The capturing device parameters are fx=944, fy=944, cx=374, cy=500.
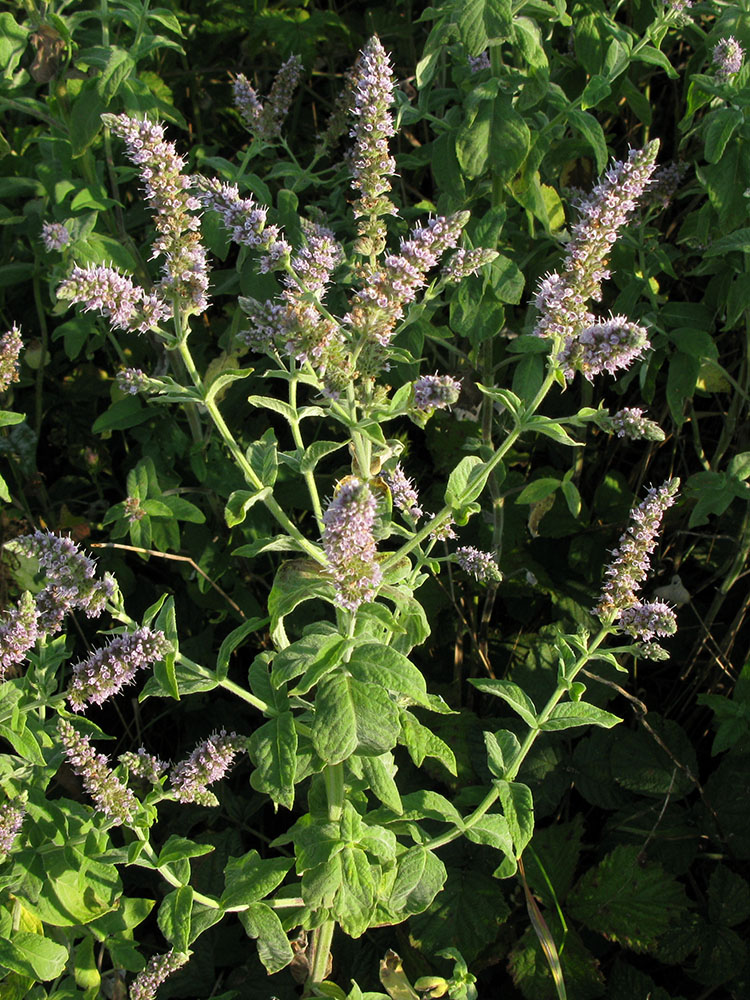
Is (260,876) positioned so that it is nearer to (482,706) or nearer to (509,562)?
(482,706)

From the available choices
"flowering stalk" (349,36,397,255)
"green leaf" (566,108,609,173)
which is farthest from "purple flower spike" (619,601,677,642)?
"green leaf" (566,108,609,173)

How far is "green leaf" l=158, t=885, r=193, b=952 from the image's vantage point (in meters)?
1.91

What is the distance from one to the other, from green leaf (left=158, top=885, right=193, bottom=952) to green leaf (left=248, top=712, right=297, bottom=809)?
0.33 m

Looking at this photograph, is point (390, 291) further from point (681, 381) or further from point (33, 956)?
point (33, 956)

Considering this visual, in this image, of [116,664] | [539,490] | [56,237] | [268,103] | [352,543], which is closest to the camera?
[352,543]

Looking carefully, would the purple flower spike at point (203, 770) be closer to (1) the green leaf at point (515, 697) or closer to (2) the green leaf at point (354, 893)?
(2) the green leaf at point (354, 893)

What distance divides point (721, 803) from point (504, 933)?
0.71 meters

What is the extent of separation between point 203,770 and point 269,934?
1.22ft

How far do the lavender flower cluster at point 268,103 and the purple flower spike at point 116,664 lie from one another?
161cm

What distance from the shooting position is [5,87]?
267cm

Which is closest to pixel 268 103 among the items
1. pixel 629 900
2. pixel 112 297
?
pixel 112 297

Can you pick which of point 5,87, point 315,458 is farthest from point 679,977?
point 5,87

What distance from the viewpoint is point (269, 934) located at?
1987 mm

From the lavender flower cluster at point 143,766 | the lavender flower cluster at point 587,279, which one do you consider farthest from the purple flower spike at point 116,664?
the lavender flower cluster at point 587,279
